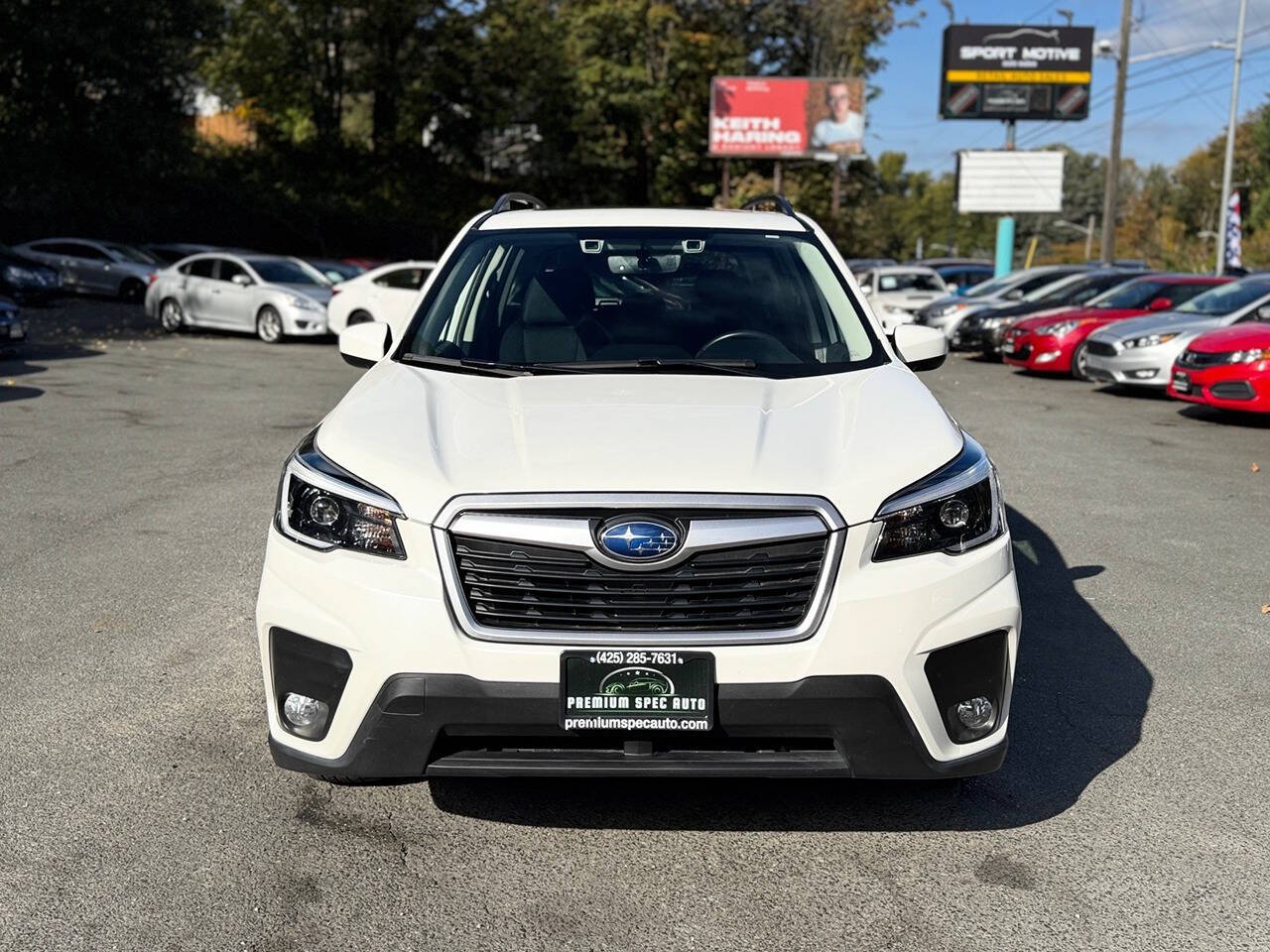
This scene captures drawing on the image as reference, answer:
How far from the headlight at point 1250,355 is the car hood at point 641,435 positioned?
9.60 metres

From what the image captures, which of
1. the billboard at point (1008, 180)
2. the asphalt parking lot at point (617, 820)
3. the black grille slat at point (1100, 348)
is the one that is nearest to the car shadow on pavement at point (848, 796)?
the asphalt parking lot at point (617, 820)

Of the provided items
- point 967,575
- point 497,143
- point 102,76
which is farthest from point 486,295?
point 497,143

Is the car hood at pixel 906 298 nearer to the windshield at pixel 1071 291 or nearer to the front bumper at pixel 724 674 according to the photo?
the windshield at pixel 1071 291

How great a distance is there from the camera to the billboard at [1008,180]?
46156 millimetres

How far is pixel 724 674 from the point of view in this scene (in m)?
3.29

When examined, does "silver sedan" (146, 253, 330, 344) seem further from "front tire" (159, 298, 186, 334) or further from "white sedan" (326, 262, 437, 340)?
"white sedan" (326, 262, 437, 340)

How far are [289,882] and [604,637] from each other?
3.35 ft

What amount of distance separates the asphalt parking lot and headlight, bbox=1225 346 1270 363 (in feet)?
21.4

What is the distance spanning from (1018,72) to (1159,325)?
34.5m

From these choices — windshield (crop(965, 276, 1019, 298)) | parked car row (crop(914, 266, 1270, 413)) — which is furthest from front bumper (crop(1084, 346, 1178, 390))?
windshield (crop(965, 276, 1019, 298))

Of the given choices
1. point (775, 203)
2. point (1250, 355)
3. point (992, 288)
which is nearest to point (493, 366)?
point (775, 203)

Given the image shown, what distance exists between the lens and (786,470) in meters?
3.47

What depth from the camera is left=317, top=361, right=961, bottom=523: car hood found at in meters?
3.42

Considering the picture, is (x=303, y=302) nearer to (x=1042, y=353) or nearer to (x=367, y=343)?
(x=1042, y=353)
